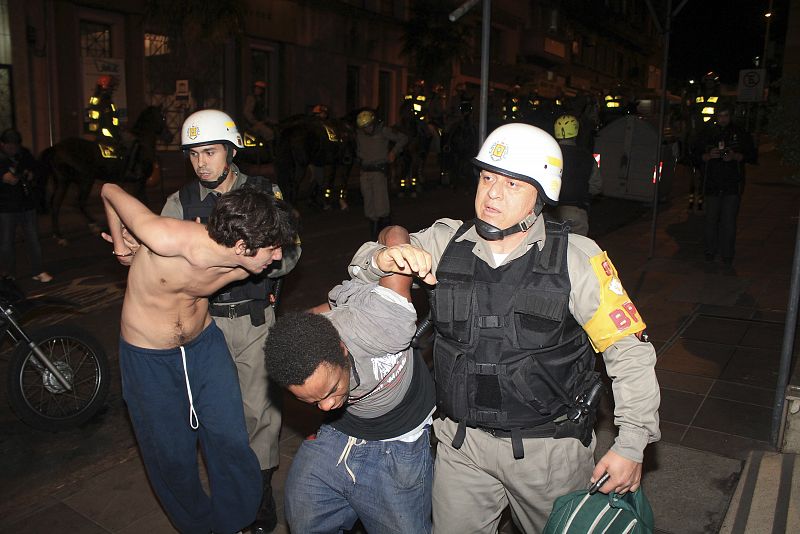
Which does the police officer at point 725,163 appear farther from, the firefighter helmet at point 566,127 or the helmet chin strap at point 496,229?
the helmet chin strap at point 496,229

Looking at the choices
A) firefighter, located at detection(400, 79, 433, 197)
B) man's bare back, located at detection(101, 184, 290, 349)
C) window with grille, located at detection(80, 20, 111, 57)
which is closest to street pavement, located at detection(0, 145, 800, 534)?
man's bare back, located at detection(101, 184, 290, 349)

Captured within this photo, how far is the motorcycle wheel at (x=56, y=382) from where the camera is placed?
4.83m

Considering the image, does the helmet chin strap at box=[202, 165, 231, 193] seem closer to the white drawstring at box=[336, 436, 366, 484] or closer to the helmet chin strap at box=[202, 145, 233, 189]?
the helmet chin strap at box=[202, 145, 233, 189]

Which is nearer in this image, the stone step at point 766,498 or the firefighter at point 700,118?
the stone step at point 766,498

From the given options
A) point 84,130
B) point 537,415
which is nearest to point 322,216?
point 84,130

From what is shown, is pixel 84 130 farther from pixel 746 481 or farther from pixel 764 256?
pixel 746 481

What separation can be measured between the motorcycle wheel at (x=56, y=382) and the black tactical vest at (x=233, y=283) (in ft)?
5.86

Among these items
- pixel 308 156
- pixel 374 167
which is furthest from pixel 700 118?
pixel 374 167

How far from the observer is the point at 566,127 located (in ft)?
23.4

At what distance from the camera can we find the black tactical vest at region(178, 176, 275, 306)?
12.5 ft

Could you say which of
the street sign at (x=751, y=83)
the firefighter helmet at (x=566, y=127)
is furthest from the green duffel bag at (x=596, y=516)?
the street sign at (x=751, y=83)

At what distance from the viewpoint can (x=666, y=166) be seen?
661 inches

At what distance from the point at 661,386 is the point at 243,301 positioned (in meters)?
3.53

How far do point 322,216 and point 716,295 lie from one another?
822 cm
